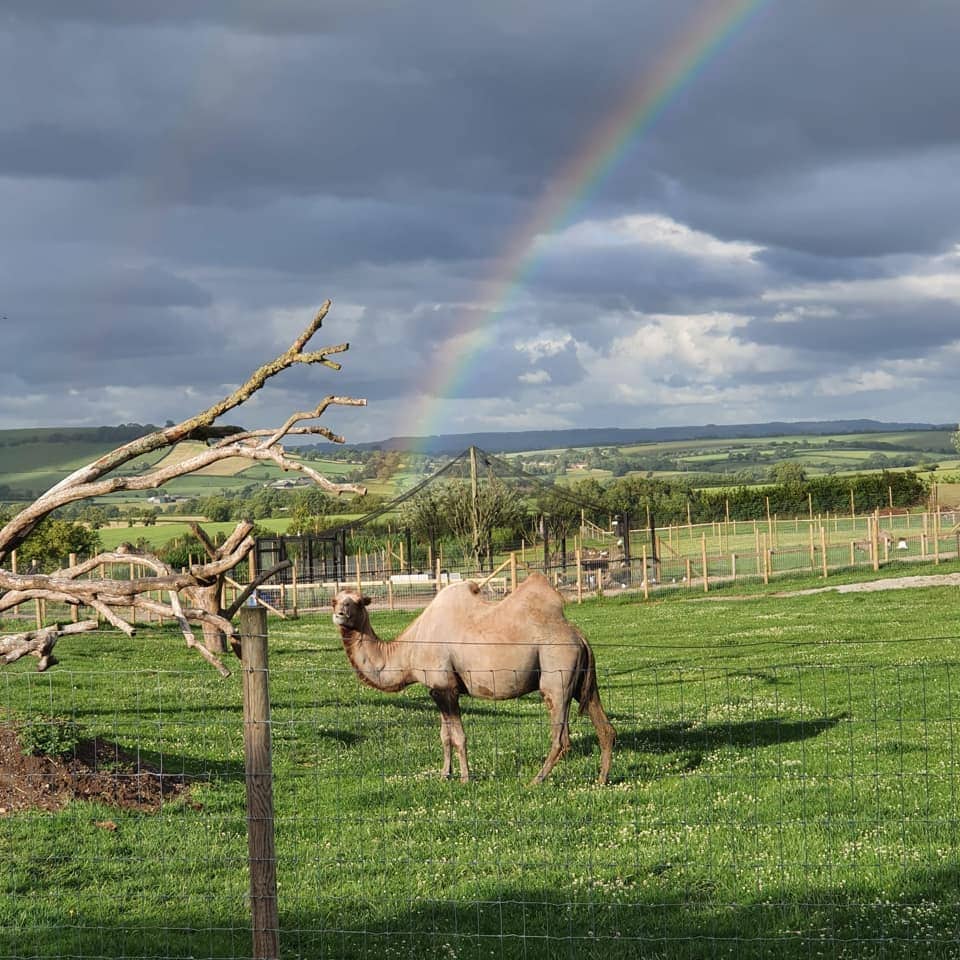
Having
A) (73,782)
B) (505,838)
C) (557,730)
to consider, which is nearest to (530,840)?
(505,838)

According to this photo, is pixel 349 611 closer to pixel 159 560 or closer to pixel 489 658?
pixel 489 658

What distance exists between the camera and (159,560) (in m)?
8.70

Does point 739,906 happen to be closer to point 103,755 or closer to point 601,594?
point 103,755

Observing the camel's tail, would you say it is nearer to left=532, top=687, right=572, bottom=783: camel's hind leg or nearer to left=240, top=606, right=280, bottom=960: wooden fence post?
left=532, top=687, right=572, bottom=783: camel's hind leg

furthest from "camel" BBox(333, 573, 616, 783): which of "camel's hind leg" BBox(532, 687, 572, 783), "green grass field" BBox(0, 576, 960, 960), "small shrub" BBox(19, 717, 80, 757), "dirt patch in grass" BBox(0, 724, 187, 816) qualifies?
"small shrub" BBox(19, 717, 80, 757)

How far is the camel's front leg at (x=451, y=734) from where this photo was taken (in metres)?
11.8

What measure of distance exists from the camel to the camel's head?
0.01 m

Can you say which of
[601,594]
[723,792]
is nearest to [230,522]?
[601,594]

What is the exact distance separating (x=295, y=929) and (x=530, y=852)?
2.17m

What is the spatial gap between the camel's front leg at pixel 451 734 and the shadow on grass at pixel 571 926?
352 centimetres

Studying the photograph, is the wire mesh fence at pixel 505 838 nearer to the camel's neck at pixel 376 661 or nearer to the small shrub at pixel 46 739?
the small shrub at pixel 46 739

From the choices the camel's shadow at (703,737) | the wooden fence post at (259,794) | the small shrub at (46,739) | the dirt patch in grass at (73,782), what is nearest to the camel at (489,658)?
the camel's shadow at (703,737)

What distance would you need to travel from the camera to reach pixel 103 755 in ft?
39.8

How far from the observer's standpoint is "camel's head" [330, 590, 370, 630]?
1291cm
